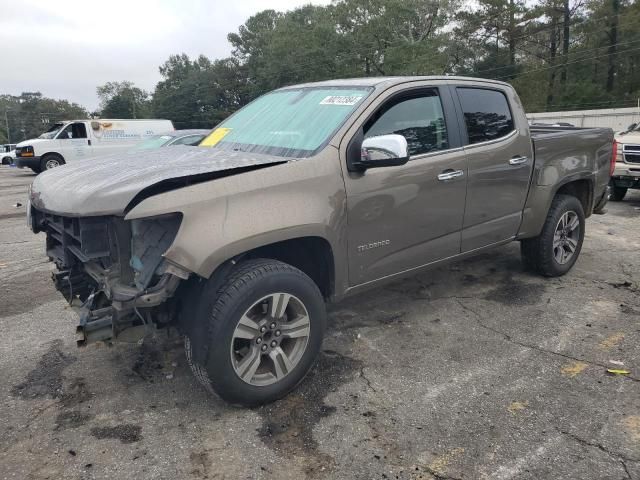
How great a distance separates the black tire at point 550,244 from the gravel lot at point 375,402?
1.40 ft

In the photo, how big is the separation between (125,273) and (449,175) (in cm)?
240

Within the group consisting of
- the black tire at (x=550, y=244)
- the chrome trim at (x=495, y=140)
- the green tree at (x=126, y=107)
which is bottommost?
the black tire at (x=550, y=244)

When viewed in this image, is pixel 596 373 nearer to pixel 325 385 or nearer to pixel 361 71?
pixel 325 385

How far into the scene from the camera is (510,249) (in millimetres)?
6348

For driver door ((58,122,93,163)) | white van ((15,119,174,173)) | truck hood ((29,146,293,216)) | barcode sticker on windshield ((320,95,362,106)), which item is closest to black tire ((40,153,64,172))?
white van ((15,119,174,173))

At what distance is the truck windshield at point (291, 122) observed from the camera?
3383 millimetres

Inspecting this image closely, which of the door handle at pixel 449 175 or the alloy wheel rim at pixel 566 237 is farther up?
the door handle at pixel 449 175

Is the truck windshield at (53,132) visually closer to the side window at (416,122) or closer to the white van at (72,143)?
the white van at (72,143)

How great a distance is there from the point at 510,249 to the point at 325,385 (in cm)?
402

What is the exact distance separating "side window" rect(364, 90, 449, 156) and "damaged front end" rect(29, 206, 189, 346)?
1.59 meters

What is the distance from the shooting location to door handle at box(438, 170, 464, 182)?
375cm

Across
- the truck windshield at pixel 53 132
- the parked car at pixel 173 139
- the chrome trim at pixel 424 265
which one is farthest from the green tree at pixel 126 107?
the chrome trim at pixel 424 265

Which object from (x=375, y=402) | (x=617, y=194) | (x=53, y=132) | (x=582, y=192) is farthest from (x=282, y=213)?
(x=53, y=132)

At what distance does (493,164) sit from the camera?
416 cm
